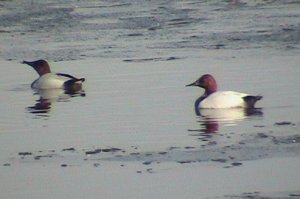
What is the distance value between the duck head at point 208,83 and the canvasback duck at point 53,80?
2610 mm

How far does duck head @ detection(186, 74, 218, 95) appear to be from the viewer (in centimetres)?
1825

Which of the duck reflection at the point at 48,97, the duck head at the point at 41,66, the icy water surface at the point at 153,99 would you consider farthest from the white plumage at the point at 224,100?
the duck head at the point at 41,66

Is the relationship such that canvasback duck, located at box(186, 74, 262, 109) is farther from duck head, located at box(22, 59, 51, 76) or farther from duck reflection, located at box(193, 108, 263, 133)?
duck head, located at box(22, 59, 51, 76)

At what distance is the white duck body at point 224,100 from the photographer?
1733cm

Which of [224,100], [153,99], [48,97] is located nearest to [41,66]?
[48,97]

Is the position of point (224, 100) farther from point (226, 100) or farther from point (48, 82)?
point (48, 82)

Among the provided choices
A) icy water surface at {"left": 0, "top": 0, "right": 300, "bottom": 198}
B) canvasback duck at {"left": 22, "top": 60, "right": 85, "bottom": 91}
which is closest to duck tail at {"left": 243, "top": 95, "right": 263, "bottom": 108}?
icy water surface at {"left": 0, "top": 0, "right": 300, "bottom": 198}

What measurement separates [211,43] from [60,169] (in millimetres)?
11167

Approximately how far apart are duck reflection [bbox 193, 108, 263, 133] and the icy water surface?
0.02 m

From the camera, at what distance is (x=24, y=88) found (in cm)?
2078

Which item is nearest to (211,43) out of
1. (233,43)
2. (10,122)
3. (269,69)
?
(233,43)

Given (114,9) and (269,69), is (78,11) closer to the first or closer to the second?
(114,9)

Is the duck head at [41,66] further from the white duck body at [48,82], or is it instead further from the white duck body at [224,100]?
the white duck body at [224,100]

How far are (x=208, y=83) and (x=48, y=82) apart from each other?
3758mm
